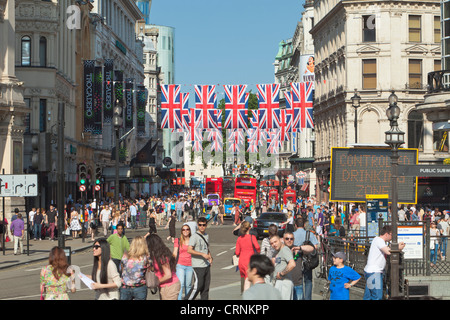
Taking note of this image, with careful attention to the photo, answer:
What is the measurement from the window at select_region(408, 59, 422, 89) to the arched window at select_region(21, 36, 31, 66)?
26.1 meters

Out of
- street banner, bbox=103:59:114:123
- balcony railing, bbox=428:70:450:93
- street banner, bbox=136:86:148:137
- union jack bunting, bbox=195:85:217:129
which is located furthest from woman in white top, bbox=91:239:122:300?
street banner, bbox=136:86:148:137

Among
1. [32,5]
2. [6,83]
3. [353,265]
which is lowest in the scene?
[353,265]

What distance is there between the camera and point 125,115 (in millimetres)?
79562

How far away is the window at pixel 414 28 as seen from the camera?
6241cm

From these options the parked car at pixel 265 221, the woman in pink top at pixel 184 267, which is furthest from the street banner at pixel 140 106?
the woman in pink top at pixel 184 267

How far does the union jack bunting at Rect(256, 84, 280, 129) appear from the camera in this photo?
5816 cm

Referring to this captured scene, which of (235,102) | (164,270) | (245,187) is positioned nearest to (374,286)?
(164,270)

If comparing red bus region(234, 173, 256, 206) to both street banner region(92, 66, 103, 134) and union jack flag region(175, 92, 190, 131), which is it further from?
union jack flag region(175, 92, 190, 131)

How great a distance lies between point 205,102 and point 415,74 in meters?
15.2

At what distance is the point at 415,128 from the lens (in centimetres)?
6219
